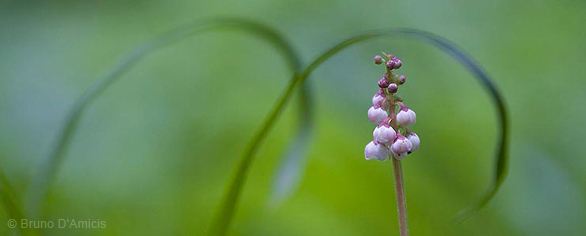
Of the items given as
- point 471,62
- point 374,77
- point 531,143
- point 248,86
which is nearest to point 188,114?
point 248,86

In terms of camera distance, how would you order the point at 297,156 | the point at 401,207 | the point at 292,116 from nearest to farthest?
1. the point at 401,207
2. the point at 297,156
3. the point at 292,116

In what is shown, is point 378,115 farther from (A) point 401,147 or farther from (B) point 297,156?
(B) point 297,156

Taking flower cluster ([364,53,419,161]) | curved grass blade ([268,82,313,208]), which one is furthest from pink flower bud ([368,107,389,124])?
curved grass blade ([268,82,313,208])

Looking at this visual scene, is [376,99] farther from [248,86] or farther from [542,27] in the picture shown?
[542,27]

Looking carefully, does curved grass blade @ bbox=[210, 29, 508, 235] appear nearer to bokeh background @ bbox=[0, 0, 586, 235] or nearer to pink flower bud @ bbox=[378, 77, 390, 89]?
pink flower bud @ bbox=[378, 77, 390, 89]

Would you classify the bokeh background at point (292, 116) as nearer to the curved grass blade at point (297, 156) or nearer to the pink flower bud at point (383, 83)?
the curved grass blade at point (297, 156)

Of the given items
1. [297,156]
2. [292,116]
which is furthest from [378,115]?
[292,116]
